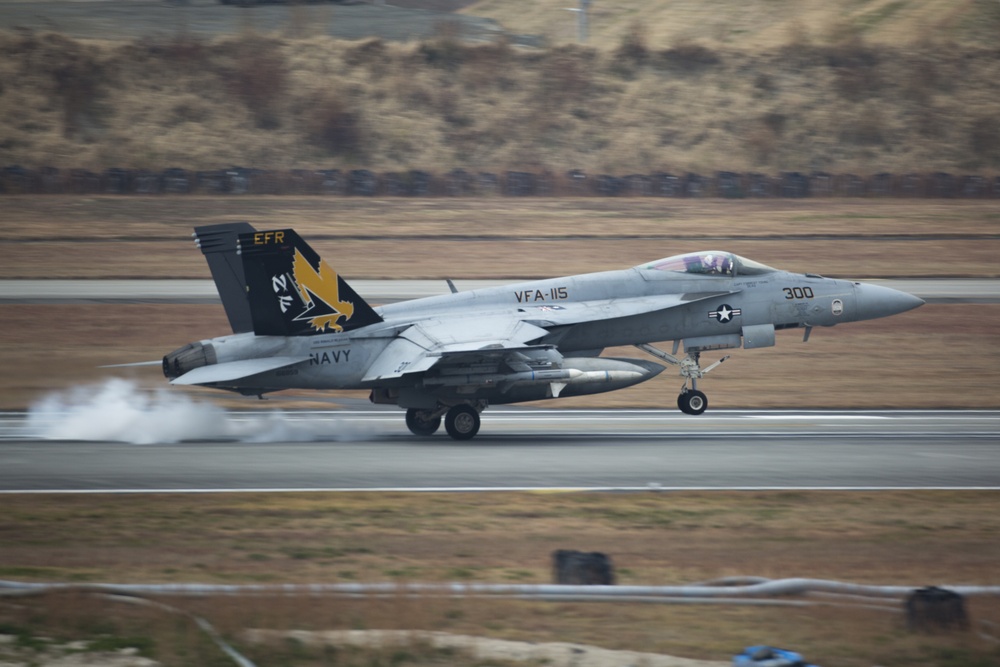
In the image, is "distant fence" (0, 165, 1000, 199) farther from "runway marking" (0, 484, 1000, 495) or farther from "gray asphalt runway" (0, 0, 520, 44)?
"runway marking" (0, 484, 1000, 495)

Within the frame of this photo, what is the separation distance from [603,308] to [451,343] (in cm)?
350

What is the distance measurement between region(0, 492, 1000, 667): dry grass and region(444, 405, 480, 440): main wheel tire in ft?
18.1

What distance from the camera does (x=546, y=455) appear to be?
69.4ft

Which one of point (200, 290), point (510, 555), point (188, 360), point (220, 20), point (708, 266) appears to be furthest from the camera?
point (220, 20)

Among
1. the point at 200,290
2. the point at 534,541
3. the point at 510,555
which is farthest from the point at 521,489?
the point at 200,290

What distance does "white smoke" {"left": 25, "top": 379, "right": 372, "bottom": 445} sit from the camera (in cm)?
2320

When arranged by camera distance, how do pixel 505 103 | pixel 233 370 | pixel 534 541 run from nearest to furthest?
pixel 534 541
pixel 233 370
pixel 505 103

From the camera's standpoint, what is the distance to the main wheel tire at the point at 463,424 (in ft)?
75.4

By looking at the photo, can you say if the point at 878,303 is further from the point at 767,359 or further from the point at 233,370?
the point at 233,370

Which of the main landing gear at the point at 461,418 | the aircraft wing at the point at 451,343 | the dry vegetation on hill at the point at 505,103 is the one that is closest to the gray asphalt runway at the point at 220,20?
the dry vegetation on hill at the point at 505,103

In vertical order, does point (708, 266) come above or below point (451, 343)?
above

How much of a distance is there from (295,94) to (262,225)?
2379 centimetres

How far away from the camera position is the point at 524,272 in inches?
1657

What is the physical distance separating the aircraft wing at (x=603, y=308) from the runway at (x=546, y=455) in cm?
244
